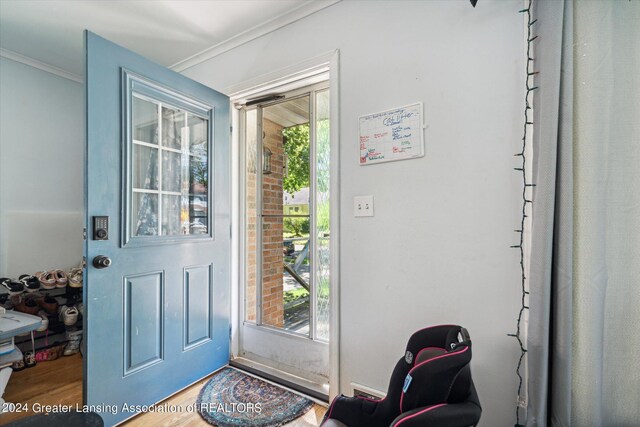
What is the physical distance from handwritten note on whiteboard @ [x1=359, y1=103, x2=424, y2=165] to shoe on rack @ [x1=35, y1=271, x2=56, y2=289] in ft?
8.79

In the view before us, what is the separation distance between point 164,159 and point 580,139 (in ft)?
7.15

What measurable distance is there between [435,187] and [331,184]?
1.98 ft

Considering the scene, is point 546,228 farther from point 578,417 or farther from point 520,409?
point 520,409

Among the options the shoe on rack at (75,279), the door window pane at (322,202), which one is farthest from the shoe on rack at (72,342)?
the door window pane at (322,202)

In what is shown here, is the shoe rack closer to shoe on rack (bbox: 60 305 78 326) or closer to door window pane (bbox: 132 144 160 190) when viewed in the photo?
shoe on rack (bbox: 60 305 78 326)

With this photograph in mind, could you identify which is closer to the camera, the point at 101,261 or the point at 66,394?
the point at 101,261

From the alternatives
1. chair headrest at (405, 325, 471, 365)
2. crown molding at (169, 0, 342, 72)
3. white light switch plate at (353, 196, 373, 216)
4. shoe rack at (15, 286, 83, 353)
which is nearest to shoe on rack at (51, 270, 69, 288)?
shoe rack at (15, 286, 83, 353)

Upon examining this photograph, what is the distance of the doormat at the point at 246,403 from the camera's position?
1654 millimetres

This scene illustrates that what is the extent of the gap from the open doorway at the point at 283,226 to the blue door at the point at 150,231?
0.19 metres

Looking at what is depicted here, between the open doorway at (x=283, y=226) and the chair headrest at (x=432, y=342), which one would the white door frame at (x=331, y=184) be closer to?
the open doorway at (x=283, y=226)

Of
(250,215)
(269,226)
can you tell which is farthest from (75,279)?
(269,226)

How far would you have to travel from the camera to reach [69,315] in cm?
247

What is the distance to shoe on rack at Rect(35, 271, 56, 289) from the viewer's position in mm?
2365

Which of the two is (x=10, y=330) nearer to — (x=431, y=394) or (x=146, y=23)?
(x=146, y=23)
